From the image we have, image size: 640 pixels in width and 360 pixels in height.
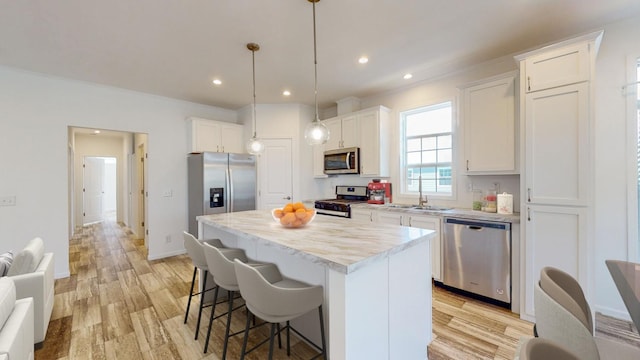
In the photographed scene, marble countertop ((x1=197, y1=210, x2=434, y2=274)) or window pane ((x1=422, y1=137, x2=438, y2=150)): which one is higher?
window pane ((x1=422, y1=137, x2=438, y2=150))

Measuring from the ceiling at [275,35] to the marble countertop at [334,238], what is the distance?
5.93 ft

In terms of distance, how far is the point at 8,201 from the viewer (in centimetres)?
327

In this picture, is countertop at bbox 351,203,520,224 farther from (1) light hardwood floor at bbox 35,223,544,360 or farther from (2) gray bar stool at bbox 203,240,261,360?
(2) gray bar stool at bbox 203,240,261,360

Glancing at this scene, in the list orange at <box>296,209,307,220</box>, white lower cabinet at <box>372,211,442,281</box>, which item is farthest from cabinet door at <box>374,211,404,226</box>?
orange at <box>296,209,307,220</box>

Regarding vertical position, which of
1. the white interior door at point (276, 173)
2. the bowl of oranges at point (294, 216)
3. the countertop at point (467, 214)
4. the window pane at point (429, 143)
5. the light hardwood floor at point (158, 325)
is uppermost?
the window pane at point (429, 143)

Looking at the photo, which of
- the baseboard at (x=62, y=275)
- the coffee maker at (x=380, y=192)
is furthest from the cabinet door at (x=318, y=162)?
the baseboard at (x=62, y=275)

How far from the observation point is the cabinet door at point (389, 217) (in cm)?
330

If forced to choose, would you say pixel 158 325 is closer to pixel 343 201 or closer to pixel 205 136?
pixel 343 201

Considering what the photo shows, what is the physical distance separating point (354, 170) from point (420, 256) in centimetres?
250

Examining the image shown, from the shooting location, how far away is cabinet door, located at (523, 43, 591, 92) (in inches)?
84.2

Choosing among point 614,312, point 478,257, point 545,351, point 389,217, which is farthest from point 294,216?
point 614,312

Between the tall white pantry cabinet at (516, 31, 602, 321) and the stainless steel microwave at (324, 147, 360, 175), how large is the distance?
86.6 inches

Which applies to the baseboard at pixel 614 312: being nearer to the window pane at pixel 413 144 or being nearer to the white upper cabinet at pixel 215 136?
the window pane at pixel 413 144

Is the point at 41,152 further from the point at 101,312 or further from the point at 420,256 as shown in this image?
the point at 420,256
